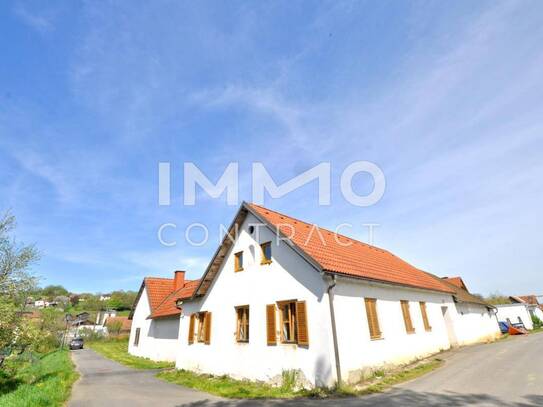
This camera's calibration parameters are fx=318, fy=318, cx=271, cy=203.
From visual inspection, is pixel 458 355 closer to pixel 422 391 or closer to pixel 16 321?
pixel 422 391

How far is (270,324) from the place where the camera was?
1227 centimetres

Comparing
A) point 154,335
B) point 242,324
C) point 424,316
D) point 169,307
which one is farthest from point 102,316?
point 424,316

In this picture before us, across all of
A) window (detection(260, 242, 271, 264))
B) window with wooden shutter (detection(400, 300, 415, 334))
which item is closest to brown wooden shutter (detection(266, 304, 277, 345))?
window (detection(260, 242, 271, 264))

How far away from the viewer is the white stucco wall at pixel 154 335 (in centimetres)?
2282

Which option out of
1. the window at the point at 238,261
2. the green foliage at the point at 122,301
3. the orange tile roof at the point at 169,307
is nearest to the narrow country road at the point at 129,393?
the window at the point at 238,261

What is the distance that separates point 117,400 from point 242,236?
787 cm

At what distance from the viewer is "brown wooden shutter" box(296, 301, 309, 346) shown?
10907mm

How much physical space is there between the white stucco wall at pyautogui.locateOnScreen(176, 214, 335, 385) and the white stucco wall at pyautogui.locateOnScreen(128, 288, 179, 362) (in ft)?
19.7

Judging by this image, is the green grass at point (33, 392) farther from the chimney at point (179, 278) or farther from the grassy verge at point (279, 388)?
the chimney at point (179, 278)

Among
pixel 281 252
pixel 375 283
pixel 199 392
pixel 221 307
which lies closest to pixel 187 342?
pixel 221 307

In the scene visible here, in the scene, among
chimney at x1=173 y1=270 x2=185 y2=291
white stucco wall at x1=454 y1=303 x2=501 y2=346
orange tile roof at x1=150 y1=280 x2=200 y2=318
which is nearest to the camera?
white stucco wall at x1=454 y1=303 x2=501 y2=346

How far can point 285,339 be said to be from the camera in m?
11.7

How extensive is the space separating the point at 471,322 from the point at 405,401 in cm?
1988

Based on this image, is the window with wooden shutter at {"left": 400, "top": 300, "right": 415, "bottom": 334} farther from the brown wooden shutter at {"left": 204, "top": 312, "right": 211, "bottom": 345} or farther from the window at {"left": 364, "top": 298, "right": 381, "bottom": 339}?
the brown wooden shutter at {"left": 204, "top": 312, "right": 211, "bottom": 345}
